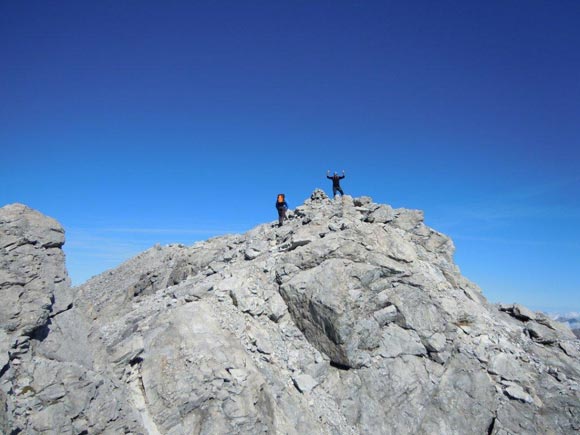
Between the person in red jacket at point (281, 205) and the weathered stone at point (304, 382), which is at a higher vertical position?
the person in red jacket at point (281, 205)

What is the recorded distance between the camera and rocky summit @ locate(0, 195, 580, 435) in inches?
547

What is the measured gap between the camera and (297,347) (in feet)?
68.2

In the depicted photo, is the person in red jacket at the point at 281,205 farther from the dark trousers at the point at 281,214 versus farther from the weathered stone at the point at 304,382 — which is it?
the weathered stone at the point at 304,382

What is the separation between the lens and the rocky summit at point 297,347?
547 inches

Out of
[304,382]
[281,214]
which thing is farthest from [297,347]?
[281,214]

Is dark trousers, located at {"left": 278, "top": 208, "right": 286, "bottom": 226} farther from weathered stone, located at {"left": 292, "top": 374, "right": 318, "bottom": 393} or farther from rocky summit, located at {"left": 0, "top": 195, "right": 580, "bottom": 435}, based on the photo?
weathered stone, located at {"left": 292, "top": 374, "right": 318, "bottom": 393}

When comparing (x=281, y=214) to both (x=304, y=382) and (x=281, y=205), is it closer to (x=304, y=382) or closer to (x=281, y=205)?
(x=281, y=205)

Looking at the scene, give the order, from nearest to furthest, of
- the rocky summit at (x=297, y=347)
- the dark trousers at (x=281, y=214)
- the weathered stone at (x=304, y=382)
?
1. the rocky summit at (x=297, y=347)
2. the weathered stone at (x=304, y=382)
3. the dark trousers at (x=281, y=214)

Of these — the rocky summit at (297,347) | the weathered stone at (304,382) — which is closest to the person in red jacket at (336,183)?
the rocky summit at (297,347)

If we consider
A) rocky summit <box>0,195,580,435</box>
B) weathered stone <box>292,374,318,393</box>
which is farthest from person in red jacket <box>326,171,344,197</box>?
weathered stone <box>292,374,318,393</box>

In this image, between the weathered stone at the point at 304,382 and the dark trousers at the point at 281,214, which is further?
the dark trousers at the point at 281,214

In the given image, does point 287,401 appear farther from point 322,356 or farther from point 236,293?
point 236,293

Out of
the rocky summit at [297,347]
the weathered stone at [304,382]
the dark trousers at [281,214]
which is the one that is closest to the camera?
the rocky summit at [297,347]

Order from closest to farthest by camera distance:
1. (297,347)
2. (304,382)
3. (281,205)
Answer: (304,382) < (297,347) < (281,205)
